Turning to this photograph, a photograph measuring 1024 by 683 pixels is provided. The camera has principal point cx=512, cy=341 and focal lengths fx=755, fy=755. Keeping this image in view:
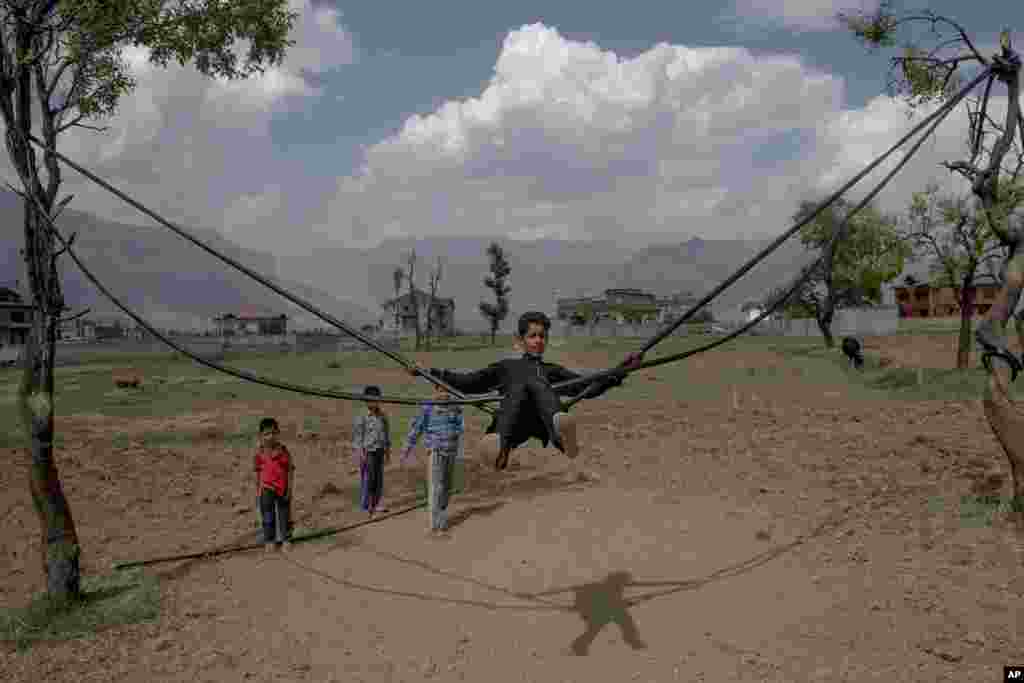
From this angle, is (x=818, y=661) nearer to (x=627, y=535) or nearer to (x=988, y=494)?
(x=627, y=535)

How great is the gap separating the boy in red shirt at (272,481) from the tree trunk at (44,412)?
2.24 meters

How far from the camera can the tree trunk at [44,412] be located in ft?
24.4

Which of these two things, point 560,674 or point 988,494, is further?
point 988,494

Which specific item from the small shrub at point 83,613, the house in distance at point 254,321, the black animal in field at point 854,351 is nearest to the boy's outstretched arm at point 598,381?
the small shrub at point 83,613

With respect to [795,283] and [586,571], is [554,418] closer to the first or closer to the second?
[795,283]

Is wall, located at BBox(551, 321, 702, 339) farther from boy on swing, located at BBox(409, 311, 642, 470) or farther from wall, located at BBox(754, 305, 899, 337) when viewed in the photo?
boy on swing, located at BBox(409, 311, 642, 470)

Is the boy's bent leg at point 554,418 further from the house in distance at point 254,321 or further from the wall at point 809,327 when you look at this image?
the house in distance at point 254,321

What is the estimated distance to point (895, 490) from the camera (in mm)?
11203

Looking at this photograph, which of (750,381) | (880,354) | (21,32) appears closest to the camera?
(21,32)

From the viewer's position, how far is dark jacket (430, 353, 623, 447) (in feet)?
19.3

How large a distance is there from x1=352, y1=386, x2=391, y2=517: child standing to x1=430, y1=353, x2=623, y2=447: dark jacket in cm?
422

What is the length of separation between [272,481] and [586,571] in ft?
13.1

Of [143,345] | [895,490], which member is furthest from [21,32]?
[143,345]

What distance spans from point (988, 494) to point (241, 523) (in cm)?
1045
